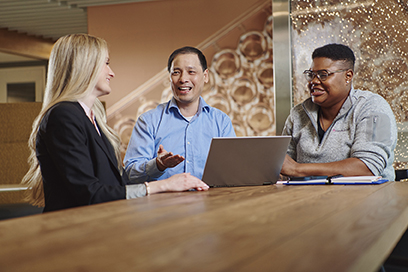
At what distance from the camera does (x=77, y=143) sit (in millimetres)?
→ 1441

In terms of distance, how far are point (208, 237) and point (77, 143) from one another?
0.90m

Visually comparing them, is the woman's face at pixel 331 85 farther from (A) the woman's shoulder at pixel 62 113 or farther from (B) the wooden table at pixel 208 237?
(A) the woman's shoulder at pixel 62 113

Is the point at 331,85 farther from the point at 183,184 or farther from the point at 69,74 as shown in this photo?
the point at 69,74

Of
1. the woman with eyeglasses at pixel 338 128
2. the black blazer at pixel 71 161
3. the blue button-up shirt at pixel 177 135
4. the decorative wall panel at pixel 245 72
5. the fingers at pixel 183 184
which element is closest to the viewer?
the black blazer at pixel 71 161

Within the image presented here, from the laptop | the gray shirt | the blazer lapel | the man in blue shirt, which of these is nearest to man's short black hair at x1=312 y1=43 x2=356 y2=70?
the gray shirt

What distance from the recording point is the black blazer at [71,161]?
1396 mm

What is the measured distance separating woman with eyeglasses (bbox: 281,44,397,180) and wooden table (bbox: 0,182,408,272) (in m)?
0.96

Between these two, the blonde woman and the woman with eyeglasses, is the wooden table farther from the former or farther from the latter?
the woman with eyeglasses

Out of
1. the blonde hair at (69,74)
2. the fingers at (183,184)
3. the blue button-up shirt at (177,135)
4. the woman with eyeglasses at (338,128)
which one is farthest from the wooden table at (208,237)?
the blue button-up shirt at (177,135)

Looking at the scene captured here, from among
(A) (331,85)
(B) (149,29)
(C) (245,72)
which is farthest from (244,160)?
(B) (149,29)

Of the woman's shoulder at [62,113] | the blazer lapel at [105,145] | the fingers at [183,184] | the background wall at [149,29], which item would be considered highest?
the background wall at [149,29]

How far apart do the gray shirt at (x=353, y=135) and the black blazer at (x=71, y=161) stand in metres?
1.27

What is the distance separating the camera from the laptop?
1667mm

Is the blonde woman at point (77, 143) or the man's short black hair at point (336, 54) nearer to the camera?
the blonde woman at point (77, 143)
